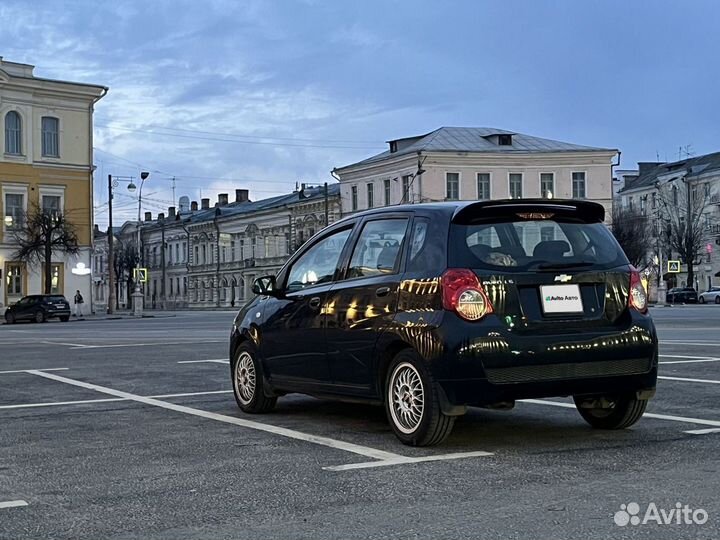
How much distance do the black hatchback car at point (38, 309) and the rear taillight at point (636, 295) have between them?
A: 49143 millimetres

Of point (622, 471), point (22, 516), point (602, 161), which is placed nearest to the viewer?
point (22, 516)

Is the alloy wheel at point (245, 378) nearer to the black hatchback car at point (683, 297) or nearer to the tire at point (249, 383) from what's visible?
the tire at point (249, 383)

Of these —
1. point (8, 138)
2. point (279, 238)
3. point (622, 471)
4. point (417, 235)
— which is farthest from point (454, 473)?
point (279, 238)

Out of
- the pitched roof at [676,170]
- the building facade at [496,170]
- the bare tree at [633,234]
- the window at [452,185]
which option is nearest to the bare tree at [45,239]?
the building facade at [496,170]

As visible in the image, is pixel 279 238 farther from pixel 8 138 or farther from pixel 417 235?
pixel 417 235

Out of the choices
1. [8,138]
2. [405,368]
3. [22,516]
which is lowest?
[22,516]

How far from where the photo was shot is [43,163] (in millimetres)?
62969

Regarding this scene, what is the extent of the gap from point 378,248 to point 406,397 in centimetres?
126

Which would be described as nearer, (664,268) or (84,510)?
(84,510)

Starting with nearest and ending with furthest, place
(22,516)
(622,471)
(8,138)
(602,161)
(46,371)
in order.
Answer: (22,516) → (622,471) → (46,371) → (8,138) → (602,161)

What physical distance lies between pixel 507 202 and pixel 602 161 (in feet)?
257

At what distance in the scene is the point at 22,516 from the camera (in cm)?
523

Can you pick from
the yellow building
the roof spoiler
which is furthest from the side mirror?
the yellow building

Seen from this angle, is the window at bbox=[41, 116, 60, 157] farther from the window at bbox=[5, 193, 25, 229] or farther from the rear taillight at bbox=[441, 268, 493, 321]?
the rear taillight at bbox=[441, 268, 493, 321]
